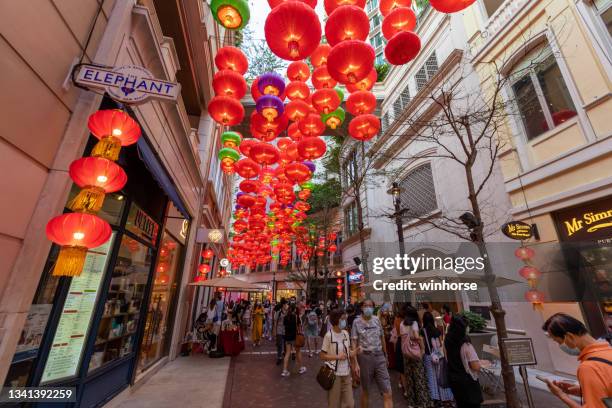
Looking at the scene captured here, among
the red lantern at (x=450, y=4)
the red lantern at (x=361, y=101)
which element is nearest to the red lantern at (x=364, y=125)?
the red lantern at (x=361, y=101)

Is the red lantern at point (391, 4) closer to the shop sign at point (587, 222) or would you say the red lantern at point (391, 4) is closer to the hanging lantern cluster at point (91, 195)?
the hanging lantern cluster at point (91, 195)

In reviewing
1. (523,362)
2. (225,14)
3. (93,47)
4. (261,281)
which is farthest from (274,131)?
(261,281)

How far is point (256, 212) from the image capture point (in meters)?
13.8

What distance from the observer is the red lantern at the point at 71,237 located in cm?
254

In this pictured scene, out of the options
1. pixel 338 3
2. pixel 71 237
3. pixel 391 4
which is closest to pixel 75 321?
pixel 71 237

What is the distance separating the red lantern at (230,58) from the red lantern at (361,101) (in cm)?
262

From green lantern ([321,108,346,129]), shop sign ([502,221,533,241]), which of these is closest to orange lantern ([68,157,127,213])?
green lantern ([321,108,346,129])

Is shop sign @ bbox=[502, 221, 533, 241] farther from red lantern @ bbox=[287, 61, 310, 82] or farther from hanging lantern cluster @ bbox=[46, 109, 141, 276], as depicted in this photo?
hanging lantern cluster @ bbox=[46, 109, 141, 276]

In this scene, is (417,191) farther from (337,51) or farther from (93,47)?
(93,47)

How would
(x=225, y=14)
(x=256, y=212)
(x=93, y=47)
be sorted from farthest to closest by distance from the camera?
(x=256, y=212)
(x=225, y=14)
(x=93, y=47)

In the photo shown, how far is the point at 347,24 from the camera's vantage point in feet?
14.7

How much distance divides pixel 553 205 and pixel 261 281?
131 ft

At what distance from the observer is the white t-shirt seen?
4.50 metres

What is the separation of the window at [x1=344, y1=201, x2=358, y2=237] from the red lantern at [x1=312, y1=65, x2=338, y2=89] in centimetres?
1631
